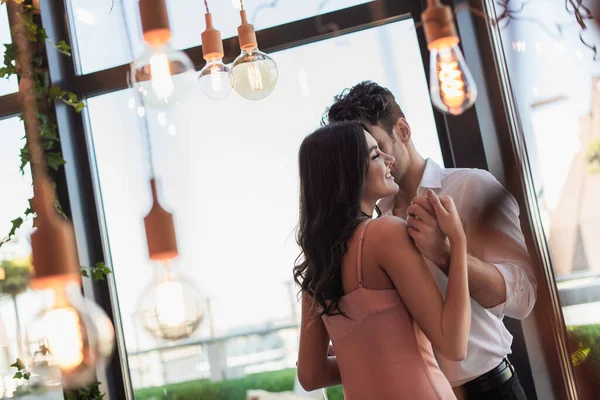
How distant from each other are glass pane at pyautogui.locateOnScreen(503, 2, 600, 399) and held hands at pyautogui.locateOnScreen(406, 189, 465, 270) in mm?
480

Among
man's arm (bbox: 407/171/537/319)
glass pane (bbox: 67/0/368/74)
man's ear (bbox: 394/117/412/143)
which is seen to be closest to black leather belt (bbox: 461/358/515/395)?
man's arm (bbox: 407/171/537/319)

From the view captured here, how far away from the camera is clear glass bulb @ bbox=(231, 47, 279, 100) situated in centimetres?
119

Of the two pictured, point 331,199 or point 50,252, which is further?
point 331,199

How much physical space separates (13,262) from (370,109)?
1529mm

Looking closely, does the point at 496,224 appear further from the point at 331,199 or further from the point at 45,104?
the point at 45,104

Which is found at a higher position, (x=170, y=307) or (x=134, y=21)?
(x=134, y=21)

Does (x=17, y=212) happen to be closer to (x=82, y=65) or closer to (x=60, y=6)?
(x=82, y=65)

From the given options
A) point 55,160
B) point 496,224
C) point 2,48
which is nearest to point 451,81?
point 496,224

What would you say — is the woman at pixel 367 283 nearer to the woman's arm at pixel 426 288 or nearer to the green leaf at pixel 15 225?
the woman's arm at pixel 426 288

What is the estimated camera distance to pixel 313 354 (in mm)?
1283

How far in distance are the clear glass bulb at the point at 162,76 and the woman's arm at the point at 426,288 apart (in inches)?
16.5

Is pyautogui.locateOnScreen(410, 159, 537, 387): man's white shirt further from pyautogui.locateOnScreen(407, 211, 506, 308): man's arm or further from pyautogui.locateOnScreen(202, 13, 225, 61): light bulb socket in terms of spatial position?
pyautogui.locateOnScreen(202, 13, 225, 61): light bulb socket

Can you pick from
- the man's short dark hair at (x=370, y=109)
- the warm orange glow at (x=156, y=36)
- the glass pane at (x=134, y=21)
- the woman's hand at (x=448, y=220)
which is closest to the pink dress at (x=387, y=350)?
the woman's hand at (x=448, y=220)

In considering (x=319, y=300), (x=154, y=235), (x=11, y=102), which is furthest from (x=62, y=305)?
(x=11, y=102)
